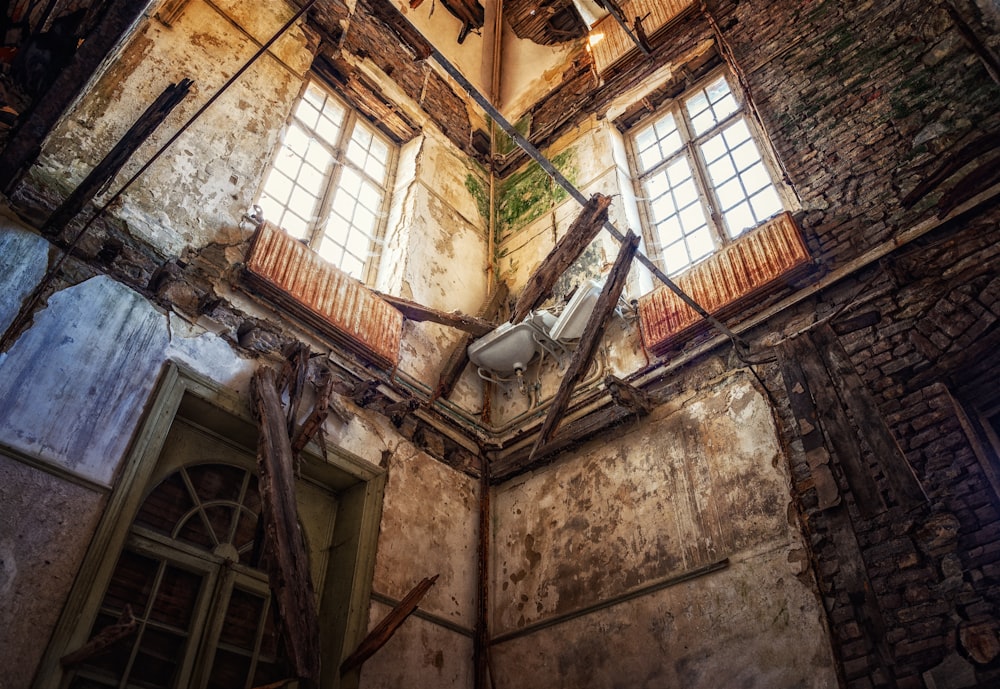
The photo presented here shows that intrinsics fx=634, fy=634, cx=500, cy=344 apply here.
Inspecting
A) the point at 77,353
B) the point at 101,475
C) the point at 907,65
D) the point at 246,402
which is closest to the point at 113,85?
the point at 77,353

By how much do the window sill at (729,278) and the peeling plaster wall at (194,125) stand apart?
366 centimetres

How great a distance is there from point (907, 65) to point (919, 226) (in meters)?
1.74

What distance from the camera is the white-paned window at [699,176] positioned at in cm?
613

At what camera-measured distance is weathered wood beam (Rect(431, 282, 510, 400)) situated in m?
6.14

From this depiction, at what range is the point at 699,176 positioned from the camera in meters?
6.68

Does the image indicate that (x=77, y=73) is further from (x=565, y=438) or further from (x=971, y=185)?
(x=971, y=185)

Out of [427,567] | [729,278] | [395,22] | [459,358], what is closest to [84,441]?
[427,567]

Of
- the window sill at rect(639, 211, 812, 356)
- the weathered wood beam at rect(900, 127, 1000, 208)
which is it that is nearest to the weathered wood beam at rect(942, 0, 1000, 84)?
the weathered wood beam at rect(900, 127, 1000, 208)

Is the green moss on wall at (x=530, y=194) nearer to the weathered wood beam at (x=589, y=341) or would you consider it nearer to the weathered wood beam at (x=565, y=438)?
the weathered wood beam at (x=565, y=438)

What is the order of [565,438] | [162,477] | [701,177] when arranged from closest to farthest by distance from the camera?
[162,477]
[565,438]
[701,177]

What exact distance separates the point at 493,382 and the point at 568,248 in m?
2.40

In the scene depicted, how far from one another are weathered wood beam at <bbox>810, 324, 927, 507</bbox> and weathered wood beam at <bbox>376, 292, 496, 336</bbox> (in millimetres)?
3035

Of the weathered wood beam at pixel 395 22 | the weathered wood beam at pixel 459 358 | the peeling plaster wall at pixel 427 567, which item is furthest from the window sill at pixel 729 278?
the weathered wood beam at pixel 395 22

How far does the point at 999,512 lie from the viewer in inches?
131
